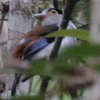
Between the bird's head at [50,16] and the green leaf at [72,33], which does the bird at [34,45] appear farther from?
the green leaf at [72,33]

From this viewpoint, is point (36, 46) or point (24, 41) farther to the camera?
point (36, 46)

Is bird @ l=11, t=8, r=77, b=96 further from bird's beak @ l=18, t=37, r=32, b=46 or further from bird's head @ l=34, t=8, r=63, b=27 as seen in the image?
bird's head @ l=34, t=8, r=63, b=27

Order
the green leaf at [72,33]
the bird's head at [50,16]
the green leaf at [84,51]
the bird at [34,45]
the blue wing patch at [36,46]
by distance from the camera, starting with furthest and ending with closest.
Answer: the bird's head at [50,16] → the blue wing patch at [36,46] → the bird at [34,45] → the green leaf at [72,33] → the green leaf at [84,51]

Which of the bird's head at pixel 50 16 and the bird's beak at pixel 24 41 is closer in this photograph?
the bird's beak at pixel 24 41

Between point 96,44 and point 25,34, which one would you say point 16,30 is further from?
point 96,44

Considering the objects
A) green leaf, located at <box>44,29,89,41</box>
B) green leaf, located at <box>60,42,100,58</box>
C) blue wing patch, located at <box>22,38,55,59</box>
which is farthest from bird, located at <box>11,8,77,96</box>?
green leaf, located at <box>60,42,100,58</box>

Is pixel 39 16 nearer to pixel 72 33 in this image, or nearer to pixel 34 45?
pixel 34 45

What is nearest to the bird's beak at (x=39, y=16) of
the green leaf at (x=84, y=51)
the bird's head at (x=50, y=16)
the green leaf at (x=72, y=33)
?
the bird's head at (x=50, y=16)

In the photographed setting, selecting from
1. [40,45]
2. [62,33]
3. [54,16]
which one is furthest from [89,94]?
[54,16]

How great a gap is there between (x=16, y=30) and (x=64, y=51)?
1710 millimetres

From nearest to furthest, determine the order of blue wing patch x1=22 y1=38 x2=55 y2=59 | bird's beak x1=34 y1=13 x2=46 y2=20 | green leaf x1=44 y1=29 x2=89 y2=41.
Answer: green leaf x1=44 y1=29 x2=89 y2=41 < blue wing patch x1=22 y1=38 x2=55 y2=59 < bird's beak x1=34 y1=13 x2=46 y2=20

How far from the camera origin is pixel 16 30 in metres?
2.15

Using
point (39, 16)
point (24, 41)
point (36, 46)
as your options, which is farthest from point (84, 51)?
point (39, 16)

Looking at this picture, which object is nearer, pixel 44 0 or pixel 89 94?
pixel 89 94
